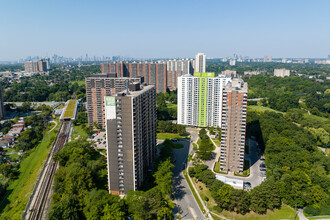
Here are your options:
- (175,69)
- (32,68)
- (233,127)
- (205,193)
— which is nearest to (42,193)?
(205,193)

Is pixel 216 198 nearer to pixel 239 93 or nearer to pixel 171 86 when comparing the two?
pixel 239 93

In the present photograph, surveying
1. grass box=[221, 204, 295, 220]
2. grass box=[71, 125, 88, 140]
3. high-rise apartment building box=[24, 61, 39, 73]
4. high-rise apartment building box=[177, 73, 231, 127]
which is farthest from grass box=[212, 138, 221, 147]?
high-rise apartment building box=[24, 61, 39, 73]

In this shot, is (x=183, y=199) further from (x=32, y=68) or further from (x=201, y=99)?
(x=32, y=68)

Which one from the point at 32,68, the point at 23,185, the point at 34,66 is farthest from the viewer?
the point at 32,68

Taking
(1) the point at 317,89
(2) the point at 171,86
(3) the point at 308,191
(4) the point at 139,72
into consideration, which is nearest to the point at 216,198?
(3) the point at 308,191

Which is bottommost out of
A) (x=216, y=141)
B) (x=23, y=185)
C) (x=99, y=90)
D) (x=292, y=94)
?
(x=23, y=185)

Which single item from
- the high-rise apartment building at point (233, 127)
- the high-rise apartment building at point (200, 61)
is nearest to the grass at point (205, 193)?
the high-rise apartment building at point (233, 127)
